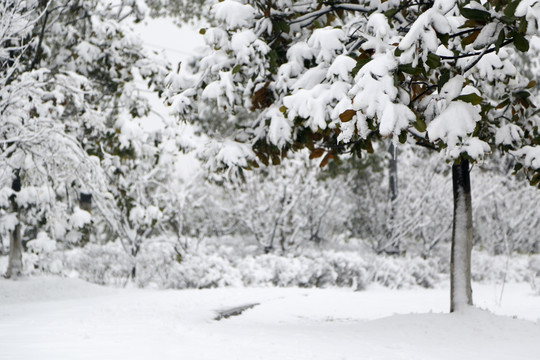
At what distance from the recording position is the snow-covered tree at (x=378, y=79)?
350 cm

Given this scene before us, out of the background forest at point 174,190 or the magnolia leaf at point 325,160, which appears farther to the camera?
the background forest at point 174,190

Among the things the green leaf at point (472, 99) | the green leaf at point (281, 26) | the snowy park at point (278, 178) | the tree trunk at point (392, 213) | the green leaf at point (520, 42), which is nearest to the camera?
the green leaf at point (520, 42)

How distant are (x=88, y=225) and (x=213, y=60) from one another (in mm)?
5991

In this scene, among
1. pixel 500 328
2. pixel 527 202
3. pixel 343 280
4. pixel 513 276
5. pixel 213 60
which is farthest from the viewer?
pixel 527 202

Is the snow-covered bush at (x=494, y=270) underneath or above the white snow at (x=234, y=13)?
underneath

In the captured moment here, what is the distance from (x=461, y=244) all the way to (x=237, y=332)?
286 centimetres

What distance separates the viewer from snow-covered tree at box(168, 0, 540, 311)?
3.50m

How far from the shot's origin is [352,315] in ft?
27.6

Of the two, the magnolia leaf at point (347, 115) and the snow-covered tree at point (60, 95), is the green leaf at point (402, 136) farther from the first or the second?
the snow-covered tree at point (60, 95)

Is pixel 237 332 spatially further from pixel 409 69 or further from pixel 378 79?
pixel 409 69

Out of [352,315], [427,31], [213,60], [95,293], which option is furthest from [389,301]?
[427,31]

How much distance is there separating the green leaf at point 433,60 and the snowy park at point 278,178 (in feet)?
0.05

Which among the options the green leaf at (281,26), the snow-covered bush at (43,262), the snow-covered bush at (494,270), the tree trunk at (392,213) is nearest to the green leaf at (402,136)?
the green leaf at (281,26)

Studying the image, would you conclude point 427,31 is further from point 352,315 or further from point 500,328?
point 352,315
